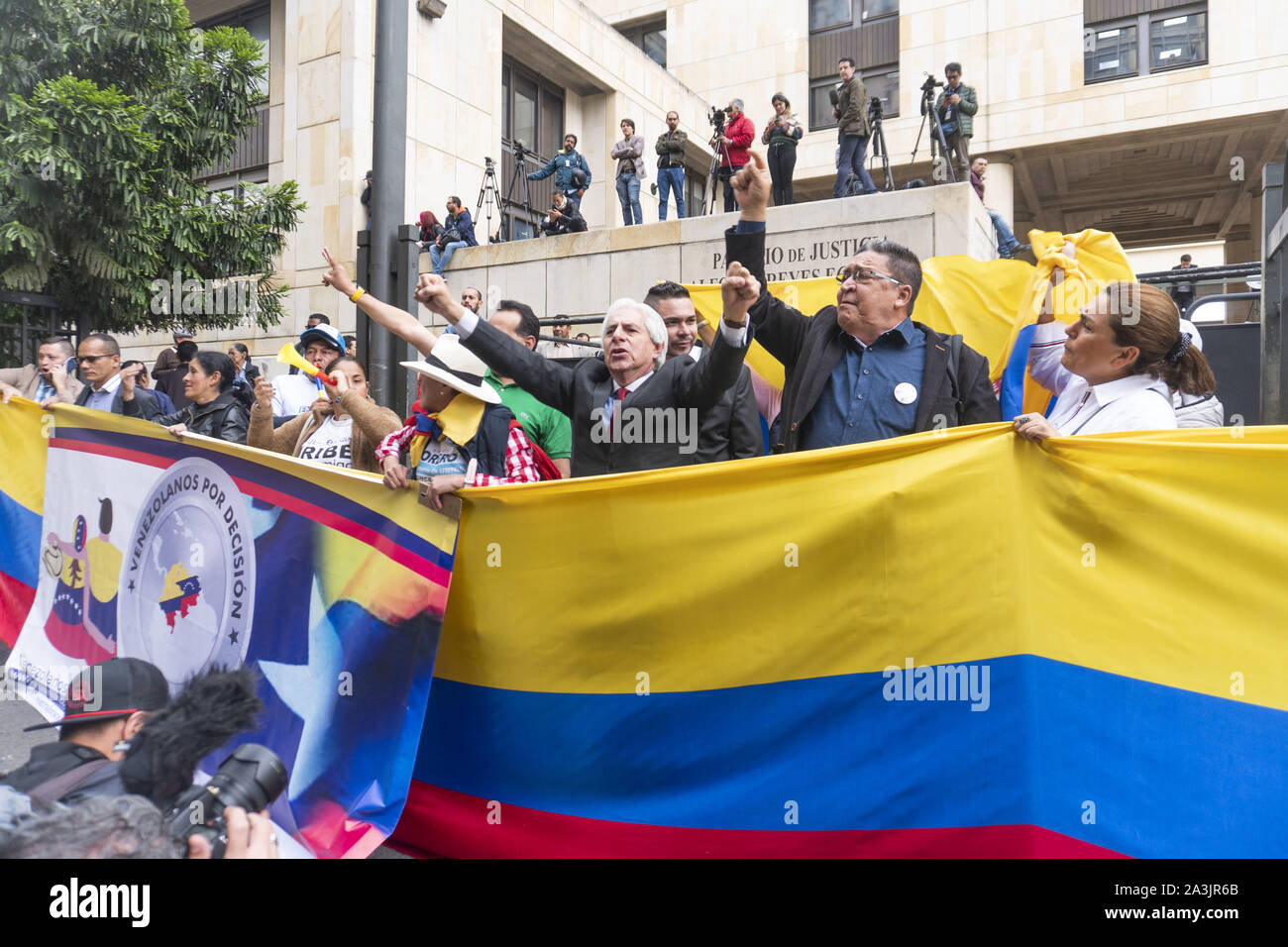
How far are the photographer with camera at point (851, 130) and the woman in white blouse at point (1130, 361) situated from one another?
38.8ft

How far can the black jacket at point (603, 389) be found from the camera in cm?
333

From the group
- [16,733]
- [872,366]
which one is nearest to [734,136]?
[872,366]

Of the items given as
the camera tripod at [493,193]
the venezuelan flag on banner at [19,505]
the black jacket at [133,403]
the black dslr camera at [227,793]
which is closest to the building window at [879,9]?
the camera tripod at [493,193]

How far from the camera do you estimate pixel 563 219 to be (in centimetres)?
1691

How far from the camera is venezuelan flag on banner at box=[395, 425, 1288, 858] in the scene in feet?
7.55

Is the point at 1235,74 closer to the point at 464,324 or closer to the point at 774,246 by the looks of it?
the point at 774,246

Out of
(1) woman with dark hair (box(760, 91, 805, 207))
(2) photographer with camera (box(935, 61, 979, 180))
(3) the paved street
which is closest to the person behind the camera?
(3) the paved street

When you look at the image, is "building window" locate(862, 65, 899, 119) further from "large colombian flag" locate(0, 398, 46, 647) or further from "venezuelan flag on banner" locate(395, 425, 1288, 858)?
"venezuelan flag on banner" locate(395, 425, 1288, 858)

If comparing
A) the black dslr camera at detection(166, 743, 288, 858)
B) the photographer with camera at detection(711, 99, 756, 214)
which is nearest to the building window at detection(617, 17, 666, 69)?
the photographer with camera at detection(711, 99, 756, 214)

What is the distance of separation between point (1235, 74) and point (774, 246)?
61.1 feet

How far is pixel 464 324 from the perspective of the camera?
344cm

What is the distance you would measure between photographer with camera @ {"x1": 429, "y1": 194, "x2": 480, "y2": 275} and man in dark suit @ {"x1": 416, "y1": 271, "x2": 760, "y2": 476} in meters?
14.8

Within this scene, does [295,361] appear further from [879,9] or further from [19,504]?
[879,9]

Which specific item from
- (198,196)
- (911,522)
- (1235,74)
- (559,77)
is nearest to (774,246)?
(198,196)
